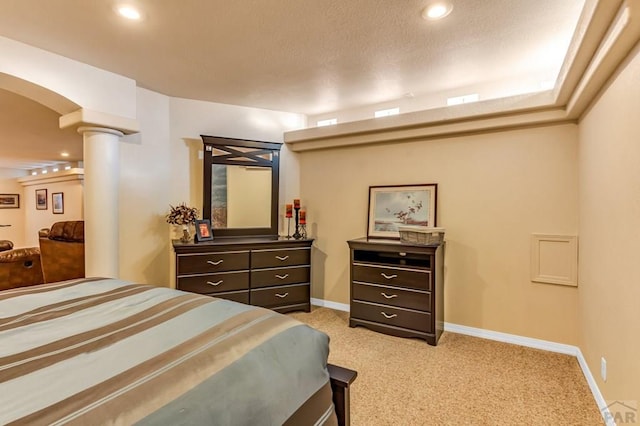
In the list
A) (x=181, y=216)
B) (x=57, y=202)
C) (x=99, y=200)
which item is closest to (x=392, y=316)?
(x=181, y=216)

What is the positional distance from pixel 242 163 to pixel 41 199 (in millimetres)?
7974

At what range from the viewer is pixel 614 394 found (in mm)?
1777

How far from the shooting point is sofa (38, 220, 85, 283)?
407 cm

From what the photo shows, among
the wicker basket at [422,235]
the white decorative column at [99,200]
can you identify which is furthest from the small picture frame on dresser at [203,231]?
the wicker basket at [422,235]

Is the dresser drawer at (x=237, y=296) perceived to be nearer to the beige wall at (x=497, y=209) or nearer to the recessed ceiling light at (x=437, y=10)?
the beige wall at (x=497, y=209)

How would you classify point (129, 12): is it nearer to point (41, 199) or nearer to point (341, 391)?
point (341, 391)

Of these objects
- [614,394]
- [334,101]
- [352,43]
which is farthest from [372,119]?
→ [614,394]

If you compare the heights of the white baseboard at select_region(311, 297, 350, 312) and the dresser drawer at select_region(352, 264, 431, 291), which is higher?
the dresser drawer at select_region(352, 264, 431, 291)

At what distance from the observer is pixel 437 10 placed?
6.61 feet

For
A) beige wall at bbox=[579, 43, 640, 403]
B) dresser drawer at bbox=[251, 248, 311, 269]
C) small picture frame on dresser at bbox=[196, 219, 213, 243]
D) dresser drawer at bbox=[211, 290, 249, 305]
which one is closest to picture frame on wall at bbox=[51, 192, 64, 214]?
small picture frame on dresser at bbox=[196, 219, 213, 243]

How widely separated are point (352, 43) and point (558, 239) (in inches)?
96.5

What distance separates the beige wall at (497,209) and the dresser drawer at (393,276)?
49 centimetres

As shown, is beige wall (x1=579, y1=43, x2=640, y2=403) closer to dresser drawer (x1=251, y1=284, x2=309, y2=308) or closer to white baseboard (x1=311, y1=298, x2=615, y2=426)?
white baseboard (x1=311, y1=298, x2=615, y2=426)

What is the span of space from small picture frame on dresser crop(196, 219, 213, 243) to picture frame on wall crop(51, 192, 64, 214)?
6870 millimetres
